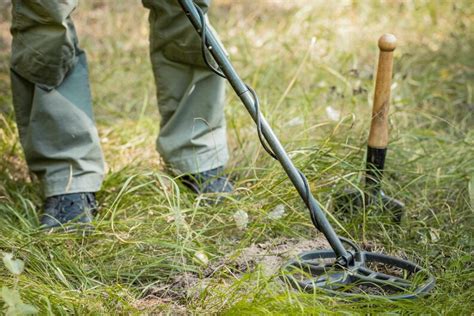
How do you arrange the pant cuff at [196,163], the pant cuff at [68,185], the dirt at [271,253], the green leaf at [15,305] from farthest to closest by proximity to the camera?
the pant cuff at [196,163] → the pant cuff at [68,185] → the dirt at [271,253] → the green leaf at [15,305]

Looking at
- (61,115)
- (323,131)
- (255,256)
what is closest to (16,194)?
(61,115)

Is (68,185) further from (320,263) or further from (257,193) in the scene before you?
(320,263)

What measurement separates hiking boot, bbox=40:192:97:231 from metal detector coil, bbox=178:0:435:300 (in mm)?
665

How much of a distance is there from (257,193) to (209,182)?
0.20m

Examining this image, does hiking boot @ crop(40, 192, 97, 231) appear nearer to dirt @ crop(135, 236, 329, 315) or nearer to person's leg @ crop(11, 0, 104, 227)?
person's leg @ crop(11, 0, 104, 227)

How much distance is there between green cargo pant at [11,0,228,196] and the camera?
2.14 m

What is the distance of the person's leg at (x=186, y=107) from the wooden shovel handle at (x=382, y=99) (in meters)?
0.53

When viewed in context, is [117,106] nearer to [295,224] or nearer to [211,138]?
[211,138]

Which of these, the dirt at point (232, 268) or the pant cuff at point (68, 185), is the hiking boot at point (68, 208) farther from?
the dirt at point (232, 268)

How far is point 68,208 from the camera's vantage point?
222 centimetres

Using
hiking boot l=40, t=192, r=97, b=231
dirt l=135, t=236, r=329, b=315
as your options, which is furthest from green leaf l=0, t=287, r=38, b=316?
hiking boot l=40, t=192, r=97, b=231

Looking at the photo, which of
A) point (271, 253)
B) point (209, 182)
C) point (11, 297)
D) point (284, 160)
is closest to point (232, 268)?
point (271, 253)

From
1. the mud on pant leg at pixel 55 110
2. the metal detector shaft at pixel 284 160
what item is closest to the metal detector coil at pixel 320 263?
the metal detector shaft at pixel 284 160

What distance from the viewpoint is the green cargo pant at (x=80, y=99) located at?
214 cm
